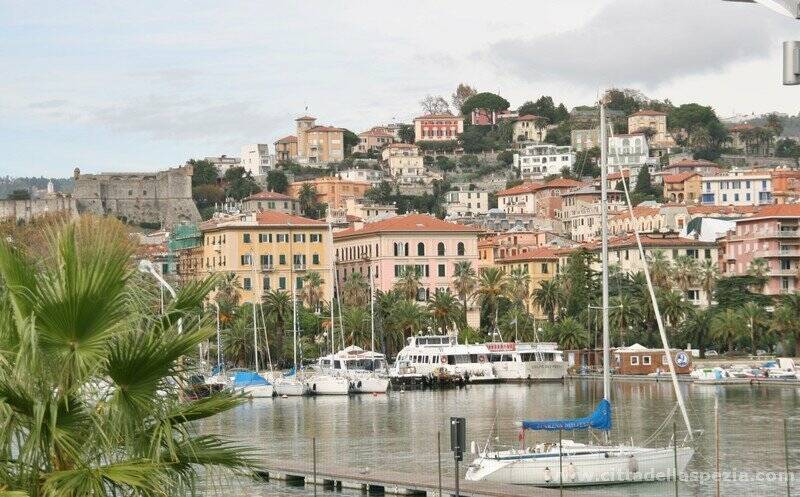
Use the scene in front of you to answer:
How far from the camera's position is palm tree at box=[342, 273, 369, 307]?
113 m

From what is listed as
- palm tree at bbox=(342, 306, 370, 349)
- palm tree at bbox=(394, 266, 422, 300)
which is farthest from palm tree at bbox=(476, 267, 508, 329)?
palm tree at bbox=(342, 306, 370, 349)

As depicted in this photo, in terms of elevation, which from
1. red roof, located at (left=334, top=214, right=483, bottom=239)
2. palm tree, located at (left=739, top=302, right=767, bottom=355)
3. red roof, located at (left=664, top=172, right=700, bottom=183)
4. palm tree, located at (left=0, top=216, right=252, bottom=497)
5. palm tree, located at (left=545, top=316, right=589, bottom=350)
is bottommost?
palm tree, located at (left=545, top=316, right=589, bottom=350)

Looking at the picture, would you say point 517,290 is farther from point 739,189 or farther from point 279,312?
point 739,189

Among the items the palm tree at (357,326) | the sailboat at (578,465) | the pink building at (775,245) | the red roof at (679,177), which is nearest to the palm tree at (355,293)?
the palm tree at (357,326)

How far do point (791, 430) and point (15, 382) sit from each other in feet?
143

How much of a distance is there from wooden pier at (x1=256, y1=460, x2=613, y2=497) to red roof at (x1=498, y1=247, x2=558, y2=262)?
317 feet

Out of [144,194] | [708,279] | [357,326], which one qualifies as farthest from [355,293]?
[144,194]

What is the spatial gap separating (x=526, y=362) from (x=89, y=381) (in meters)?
80.0

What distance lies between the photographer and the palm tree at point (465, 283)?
113 m

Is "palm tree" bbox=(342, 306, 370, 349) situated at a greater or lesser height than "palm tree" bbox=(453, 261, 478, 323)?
lesser

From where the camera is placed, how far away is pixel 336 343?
101 m

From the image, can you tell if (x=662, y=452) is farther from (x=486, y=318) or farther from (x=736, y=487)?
(x=486, y=318)

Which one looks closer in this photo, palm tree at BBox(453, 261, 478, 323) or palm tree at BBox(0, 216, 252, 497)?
palm tree at BBox(0, 216, 252, 497)

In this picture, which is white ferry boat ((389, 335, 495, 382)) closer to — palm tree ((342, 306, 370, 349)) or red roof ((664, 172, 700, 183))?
palm tree ((342, 306, 370, 349))
